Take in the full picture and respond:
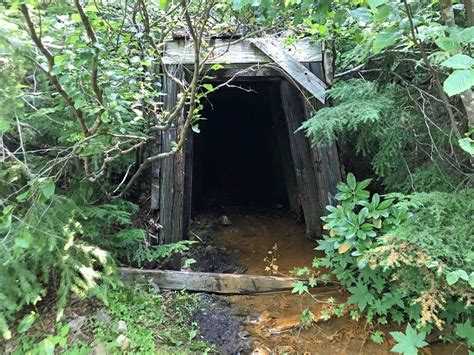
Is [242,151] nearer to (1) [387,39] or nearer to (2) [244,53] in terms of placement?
(2) [244,53]

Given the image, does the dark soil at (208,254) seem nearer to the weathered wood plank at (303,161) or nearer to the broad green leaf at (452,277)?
the weathered wood plank at (303,161)

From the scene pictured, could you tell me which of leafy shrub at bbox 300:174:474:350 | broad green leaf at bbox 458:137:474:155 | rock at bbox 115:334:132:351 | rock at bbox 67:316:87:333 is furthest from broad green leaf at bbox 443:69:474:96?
rock at bbox 67:316:87:333

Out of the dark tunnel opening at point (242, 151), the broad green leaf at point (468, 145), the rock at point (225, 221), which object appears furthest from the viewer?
the dark tunnel opening at point (242, 151)

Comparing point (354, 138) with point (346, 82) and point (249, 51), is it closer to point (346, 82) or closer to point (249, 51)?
point (346, 82)

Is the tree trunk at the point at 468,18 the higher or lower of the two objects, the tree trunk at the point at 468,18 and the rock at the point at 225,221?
the higher

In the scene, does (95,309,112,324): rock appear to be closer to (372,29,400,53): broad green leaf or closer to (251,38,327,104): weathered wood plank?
(372,29,400,53): broad green leaf

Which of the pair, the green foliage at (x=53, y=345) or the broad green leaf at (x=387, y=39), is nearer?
the broad green leaf at (x=387, y=39)

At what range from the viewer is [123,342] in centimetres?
237

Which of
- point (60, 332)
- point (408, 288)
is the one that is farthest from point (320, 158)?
point (60, 332)

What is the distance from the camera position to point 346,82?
10.5 ft

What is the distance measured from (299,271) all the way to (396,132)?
1.42 metres

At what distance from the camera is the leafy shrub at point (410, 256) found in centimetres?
193

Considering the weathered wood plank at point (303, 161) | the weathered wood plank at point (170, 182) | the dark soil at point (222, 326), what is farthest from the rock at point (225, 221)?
the dark soil at point (222, 326)

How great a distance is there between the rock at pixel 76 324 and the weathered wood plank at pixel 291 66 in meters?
2.77
